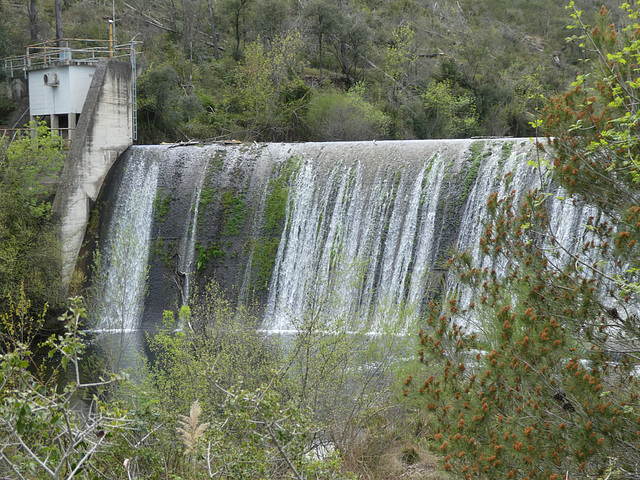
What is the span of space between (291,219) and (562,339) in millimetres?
13703

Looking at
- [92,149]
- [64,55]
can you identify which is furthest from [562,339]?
[64,55]

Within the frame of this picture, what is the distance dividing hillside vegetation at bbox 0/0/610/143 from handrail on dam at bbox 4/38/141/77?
929 mm

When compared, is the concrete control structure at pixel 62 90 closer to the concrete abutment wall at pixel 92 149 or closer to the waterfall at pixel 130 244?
the concrete abutment wall at pixel 92 149

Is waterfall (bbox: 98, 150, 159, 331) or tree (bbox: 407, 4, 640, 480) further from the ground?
tree (bbox: 407, 4, 640, 480)

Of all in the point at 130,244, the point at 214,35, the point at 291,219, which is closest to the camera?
the point at 291,219

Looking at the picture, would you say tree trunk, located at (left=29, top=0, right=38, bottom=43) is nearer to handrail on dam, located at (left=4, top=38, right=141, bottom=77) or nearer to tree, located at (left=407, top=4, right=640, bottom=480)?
handrail on dam, located at (left=4, top=38, right=141, bottom=77)

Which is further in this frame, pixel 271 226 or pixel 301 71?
pixel 301 71

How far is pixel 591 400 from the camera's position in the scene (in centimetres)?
448

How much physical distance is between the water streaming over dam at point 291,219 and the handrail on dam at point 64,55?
4081 millimetres

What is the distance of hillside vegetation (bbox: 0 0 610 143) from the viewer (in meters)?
28.2

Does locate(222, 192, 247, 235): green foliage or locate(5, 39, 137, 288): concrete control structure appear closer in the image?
locate(222, 192, 247, 235): green foliage

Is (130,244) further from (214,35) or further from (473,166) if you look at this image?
(214,35)

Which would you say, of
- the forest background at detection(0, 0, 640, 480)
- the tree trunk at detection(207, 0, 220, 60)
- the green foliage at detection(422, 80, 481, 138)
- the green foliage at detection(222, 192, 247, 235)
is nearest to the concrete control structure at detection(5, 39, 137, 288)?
the forest background at detection(0, 0, 640, 480)

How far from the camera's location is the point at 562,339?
4.76 m
